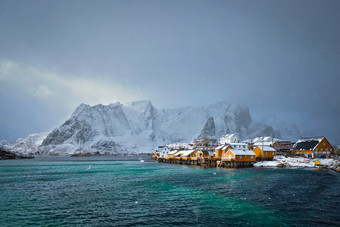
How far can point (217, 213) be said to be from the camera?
1953 centimetres

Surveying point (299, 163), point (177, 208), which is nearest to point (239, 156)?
point (299, 163)

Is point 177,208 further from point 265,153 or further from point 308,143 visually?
point 308,143

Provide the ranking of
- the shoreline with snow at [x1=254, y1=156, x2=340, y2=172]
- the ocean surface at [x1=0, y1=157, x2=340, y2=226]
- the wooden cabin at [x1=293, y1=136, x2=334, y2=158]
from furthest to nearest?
the wooden cabin at [x1=293, y1=136, x2=334, y2=158], the shoreline with snow at [x1=254, y1=156, x2=340, y2=172], the ocean surface at [x1=0, y1=157, x2=340, y2=226]

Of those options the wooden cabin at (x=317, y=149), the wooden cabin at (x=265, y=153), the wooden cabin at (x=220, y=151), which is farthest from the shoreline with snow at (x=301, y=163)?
the wooden cabin at (x=220, y=151)

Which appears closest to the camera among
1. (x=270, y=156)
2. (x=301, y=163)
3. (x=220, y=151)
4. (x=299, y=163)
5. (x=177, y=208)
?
(x=177, y=208)

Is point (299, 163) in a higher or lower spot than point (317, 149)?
lower

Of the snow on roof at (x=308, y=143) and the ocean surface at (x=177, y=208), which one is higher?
the snow on roof at (x=308, y=143)

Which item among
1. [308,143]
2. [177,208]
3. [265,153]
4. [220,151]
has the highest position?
[308,143]

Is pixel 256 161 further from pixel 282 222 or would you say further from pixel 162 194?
pixel 282 222

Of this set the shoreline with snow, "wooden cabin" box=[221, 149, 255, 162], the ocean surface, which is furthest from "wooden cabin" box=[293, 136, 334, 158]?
the ocean surface

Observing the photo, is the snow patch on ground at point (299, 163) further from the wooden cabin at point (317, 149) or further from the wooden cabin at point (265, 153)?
the wooden cabin at point (317, 149)

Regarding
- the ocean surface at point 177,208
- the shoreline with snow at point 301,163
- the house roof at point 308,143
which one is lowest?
the shoreline with snow at point 301,163

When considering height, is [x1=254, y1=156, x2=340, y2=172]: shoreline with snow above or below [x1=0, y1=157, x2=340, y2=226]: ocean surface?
below

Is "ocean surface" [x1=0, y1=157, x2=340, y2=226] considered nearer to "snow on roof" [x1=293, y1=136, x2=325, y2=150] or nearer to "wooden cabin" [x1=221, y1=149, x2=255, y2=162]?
"wooden cabin" [x1=221, y1=149, x2=255, y2=162]
